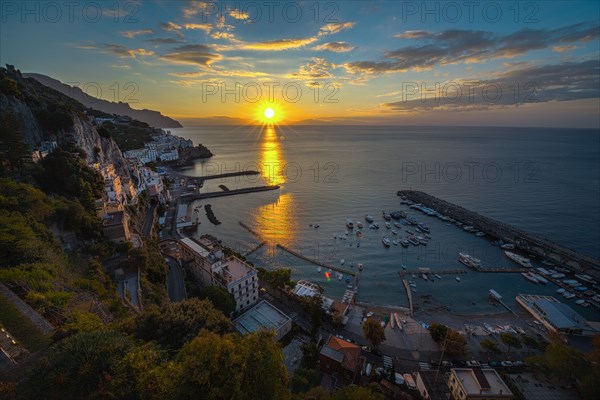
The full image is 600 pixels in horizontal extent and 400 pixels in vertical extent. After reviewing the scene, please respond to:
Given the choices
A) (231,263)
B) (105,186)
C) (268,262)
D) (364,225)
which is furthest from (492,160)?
(105,186)

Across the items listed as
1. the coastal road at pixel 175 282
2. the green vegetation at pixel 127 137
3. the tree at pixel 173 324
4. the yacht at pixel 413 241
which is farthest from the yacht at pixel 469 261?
the green vegetation at pixel 127 137

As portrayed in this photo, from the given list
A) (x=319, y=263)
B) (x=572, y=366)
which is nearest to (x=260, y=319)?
(x=319, y=263)

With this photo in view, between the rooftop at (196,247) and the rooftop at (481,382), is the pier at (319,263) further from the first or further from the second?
the rooftop at (481,382)

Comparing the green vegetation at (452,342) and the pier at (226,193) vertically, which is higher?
the pier at (226,193)

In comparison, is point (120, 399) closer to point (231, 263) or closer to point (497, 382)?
point (231, 263)

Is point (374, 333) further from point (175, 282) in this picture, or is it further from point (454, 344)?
point (175, 282)

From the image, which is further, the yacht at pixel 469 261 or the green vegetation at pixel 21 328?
the yacht at pixel 469 261
